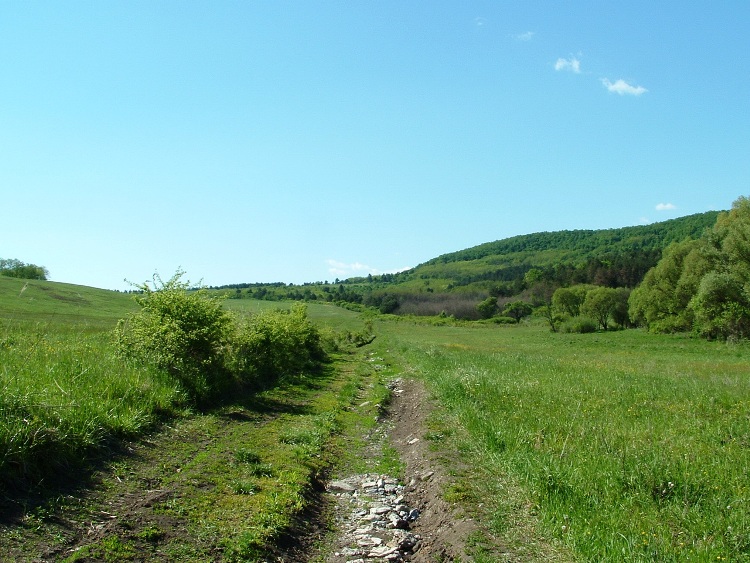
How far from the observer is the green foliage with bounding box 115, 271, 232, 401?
14.1 meters

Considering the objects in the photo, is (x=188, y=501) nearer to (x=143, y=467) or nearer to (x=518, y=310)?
(x=143, y=467)

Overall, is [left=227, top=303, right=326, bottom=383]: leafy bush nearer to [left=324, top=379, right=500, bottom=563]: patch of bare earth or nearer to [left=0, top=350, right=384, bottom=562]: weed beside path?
[left=0, top=350, right=384, bottom=562]: weed beside path

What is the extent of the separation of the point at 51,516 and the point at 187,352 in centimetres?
950

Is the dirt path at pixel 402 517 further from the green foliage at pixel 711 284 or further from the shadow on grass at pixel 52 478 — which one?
the green foliage at pixel 711 284

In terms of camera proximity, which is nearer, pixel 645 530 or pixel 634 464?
pixel 645 530

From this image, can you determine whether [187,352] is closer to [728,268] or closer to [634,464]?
[634,464]

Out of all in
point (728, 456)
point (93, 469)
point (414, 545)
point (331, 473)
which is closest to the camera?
point (414, 545)

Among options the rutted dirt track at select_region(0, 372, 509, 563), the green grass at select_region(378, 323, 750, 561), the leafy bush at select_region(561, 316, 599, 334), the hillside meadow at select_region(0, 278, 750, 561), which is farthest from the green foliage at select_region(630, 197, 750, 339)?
the rutted dirt track at select_region(0, 372, 509, 563)

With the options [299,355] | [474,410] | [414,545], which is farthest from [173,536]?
[299,355]

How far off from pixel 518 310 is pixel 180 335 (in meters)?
123

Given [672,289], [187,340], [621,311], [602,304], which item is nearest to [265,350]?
[187,340]

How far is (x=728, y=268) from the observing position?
46469mm

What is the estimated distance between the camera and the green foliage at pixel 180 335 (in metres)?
14.1

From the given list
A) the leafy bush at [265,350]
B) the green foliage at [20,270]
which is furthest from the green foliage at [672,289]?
the green foliage at [20,270]
